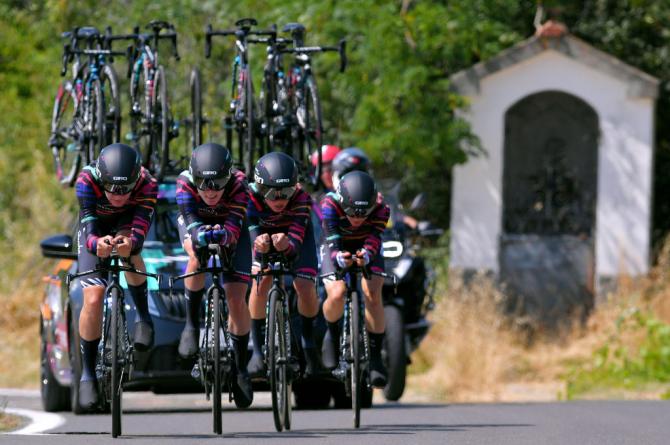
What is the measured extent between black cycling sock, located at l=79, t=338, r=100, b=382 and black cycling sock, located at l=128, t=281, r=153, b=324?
0.40 m

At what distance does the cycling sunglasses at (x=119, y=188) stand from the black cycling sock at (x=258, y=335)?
4.96ft

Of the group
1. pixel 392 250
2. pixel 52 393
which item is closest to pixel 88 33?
pixel 52 393

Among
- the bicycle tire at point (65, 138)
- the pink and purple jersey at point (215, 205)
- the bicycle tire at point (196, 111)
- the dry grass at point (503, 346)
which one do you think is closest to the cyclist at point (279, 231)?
the pink and purple jersey at point (215, 205)

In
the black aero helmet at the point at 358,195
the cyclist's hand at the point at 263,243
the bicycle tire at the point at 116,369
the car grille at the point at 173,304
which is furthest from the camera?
the car grille at the point at 173,304

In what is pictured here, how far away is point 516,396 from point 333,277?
903 cm

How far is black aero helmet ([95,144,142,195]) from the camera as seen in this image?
424 inches

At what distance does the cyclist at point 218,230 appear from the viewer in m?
11.1

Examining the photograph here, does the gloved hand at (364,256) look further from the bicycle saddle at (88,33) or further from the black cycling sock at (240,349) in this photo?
the bicycle saddle at (88,33)

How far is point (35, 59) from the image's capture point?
2808cm

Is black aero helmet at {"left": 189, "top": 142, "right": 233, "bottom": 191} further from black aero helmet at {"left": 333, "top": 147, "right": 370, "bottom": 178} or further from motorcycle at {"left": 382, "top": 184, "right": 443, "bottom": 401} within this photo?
black aero helmet at {"left": 333, "top": 147, "right": 370, "bottom": 178}

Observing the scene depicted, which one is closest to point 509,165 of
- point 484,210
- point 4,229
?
point 484,210

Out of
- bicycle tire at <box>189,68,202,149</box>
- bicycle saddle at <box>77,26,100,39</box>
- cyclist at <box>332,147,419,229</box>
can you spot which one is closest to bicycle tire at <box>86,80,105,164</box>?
bicycle saddle at <box>77,26,100,39</box>

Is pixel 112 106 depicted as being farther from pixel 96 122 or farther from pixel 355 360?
pixel 355 360

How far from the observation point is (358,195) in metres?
11.7
